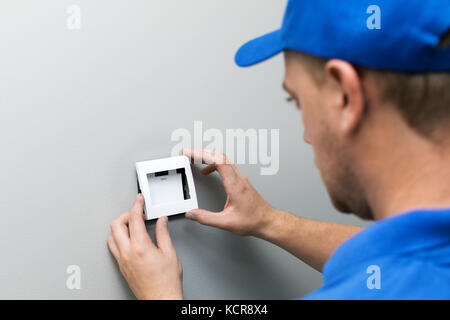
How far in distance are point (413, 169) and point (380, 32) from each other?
0.16 meters

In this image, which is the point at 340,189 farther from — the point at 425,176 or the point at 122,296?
the point at 122,296

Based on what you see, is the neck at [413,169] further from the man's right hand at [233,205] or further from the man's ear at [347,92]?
the man's right hand at [233,205]

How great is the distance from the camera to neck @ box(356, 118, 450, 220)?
0.52 meters

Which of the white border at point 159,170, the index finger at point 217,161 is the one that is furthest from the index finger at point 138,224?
the index finger at point 217,161

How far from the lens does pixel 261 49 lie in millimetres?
631

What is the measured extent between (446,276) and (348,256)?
11 cm

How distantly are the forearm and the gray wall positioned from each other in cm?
6

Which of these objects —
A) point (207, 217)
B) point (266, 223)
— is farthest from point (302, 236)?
point (207, 217)

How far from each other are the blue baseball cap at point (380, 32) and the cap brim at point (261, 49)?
6 cm

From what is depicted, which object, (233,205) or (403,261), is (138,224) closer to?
(233,205)

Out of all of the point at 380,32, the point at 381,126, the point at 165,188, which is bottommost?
the point at 165,188

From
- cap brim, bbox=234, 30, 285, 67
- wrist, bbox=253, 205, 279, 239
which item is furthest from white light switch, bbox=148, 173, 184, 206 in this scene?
cap brim, bbox=234, 30, 285, 67

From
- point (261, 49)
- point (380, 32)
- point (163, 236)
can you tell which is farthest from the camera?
point (163, 236)

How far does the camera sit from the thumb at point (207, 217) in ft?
2.53
